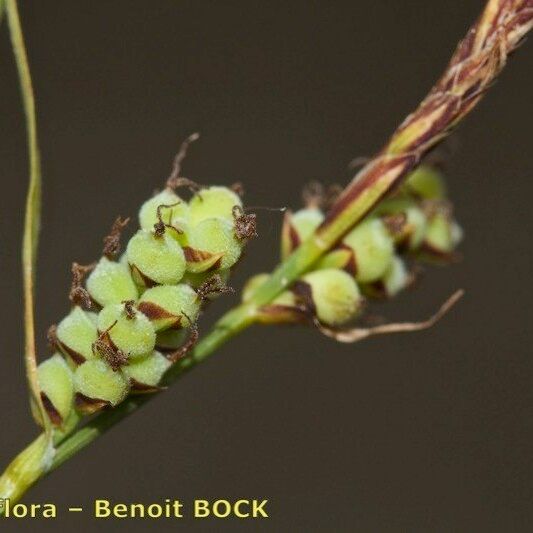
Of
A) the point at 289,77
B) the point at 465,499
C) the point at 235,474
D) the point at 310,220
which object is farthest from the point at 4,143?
the point at 310,220

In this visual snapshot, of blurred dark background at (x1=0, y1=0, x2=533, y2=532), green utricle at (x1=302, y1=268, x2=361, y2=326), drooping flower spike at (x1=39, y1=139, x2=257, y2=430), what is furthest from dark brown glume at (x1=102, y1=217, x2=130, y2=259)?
blurred dark background at (x1=0, y1=0, x2=533, y2=532)

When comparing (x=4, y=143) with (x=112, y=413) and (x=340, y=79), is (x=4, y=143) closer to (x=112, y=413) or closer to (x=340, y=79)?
(x=340, y=79)

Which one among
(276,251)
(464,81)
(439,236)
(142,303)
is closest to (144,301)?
(142,303)

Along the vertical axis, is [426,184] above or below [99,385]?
above

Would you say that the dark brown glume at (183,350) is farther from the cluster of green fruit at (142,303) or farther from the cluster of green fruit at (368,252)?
the cluster of green fruit at (368,252)

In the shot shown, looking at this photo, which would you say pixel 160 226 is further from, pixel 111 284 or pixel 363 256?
pixel 363 256

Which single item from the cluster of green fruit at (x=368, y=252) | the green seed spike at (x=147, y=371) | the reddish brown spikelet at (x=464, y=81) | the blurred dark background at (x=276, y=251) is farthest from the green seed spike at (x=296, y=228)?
the blurred dark background at (x=276, y=251)

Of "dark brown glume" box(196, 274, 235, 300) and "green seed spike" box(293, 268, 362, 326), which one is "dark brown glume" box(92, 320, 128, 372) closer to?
"dark brown glume" box(196, 274, 235, 300)
